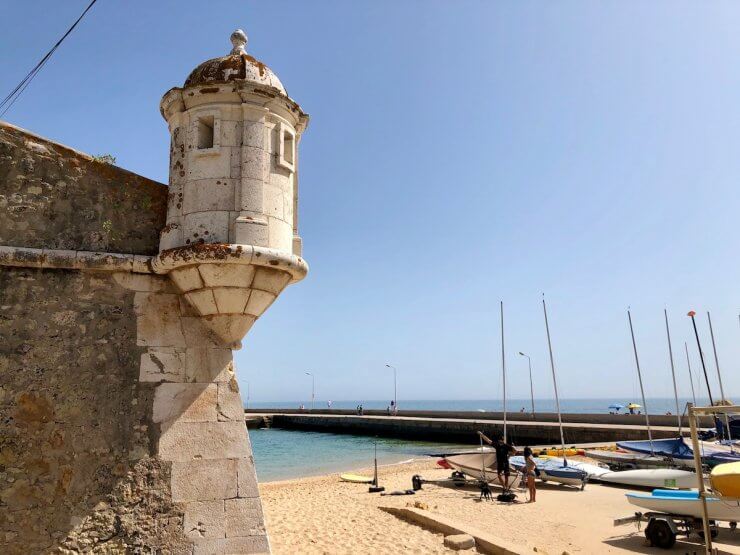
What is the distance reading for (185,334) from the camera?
538 cm

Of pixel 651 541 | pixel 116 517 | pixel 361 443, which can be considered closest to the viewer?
pixel 116 517

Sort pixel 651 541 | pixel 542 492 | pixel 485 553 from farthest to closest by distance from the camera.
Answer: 1. pixel 542 492
2. pixel 651 541
3. pixel 485 553

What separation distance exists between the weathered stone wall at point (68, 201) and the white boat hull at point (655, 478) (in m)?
13.1

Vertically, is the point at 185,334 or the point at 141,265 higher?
the point at 141,265

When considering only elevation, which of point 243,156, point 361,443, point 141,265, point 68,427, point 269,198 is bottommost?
point 361,443

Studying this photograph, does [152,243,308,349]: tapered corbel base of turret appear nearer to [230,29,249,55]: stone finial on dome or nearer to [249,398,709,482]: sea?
[230,29,249,55]: stone finial on dome

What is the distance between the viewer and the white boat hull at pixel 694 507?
8766 millimetres

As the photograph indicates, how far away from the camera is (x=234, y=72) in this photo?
562 cm

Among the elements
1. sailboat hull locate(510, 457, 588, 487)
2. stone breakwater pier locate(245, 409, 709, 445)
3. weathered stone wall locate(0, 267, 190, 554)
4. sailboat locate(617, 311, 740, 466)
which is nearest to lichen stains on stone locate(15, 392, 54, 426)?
weathered stone wall locate(0, 267, 190, 554)

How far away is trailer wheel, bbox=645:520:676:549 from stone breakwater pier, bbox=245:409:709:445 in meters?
18.4

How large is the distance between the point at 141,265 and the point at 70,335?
2.95 feet

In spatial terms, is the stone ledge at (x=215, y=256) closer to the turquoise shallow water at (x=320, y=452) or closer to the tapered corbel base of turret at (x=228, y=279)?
the tapered corbel base of turret at (x=228, y=279)

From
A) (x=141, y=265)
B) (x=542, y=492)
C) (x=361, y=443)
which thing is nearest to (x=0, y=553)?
(x=141, y=265)

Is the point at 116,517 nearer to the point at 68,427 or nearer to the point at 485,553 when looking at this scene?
the point at 68,427
